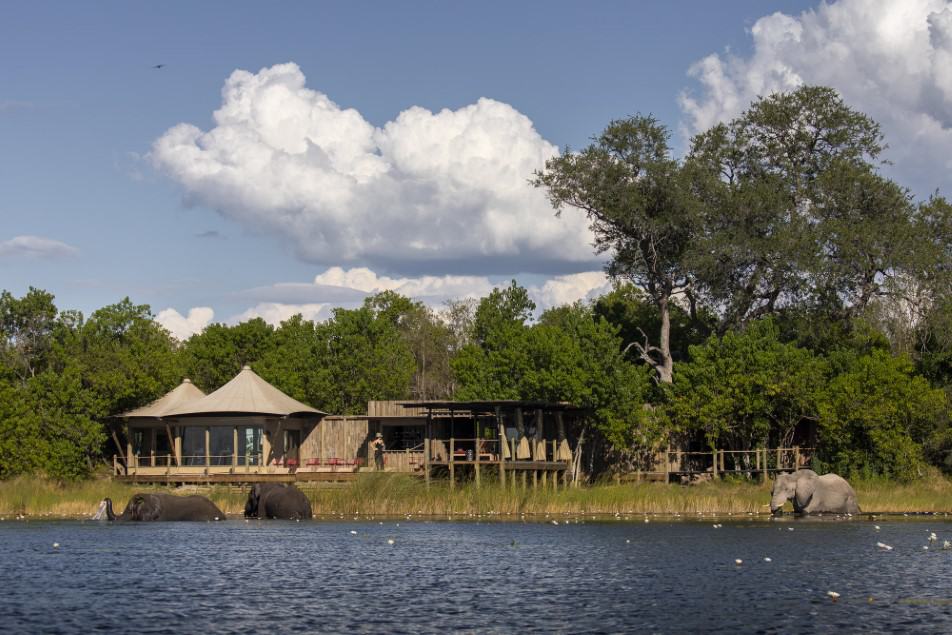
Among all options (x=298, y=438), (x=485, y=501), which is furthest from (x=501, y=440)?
(x=298, y=438)

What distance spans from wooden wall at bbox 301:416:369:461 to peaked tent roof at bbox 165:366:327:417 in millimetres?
1647

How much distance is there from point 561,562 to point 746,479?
32.7 meters

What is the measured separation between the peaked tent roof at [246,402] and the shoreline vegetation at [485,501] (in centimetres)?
1030

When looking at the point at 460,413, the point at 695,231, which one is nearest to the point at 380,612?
the point at 460,413

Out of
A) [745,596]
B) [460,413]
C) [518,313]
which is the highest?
[518,313]

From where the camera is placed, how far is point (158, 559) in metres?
30.1

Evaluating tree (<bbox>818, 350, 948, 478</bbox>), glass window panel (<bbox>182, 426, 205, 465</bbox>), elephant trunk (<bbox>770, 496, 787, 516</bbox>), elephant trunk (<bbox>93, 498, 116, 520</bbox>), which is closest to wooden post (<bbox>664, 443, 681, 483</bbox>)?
tree (<bbox>818, 350, 948, 478</bbox>)

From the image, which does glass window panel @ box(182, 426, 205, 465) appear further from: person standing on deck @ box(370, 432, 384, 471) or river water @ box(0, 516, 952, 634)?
river water @ box(0, 516, 952, 634)

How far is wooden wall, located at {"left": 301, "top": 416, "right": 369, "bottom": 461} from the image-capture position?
220 feet

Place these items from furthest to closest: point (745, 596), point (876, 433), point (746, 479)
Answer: point (746, 479) < point (876, 433) < point (745, 596)

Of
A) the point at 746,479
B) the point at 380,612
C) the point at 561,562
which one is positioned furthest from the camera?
the point at 746,479

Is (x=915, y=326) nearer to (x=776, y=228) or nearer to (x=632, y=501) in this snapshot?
(x=776, y=228)

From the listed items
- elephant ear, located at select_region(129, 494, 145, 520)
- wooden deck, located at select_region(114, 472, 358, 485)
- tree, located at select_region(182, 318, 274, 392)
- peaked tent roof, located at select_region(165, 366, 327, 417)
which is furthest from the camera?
tree, located at select_region(182, 318, 274, 392)

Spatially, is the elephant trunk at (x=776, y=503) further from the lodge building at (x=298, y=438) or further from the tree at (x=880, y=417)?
the lodge building at (x=298, y=438)
